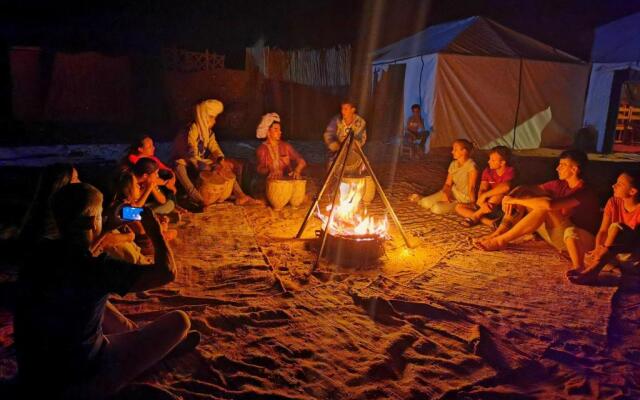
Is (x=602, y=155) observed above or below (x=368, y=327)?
above

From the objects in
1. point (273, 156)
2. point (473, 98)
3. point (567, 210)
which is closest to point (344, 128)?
point (273, 156)

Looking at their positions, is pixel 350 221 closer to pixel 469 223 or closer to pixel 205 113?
pixel 469 223


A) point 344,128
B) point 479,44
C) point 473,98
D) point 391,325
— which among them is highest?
point 479,44

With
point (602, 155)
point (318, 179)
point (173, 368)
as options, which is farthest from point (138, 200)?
point (602, 155)

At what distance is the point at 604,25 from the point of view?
555 inches

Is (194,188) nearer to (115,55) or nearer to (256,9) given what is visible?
(115,55)

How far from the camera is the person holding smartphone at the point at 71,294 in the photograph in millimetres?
2186

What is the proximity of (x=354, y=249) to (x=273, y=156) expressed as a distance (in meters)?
3.03

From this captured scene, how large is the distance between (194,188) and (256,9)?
1412cm

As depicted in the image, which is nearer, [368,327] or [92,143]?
[368,327]

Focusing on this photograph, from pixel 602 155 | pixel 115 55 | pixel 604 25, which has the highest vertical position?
pixel 604 25

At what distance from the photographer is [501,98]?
503 inches

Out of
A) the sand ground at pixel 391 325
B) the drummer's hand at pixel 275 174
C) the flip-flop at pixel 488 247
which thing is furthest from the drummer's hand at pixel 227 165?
the flip-flop at pixel 488 247

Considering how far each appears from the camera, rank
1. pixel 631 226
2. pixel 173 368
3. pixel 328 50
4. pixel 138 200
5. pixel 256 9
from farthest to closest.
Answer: pixel 256 9
pixel 328 50
pixel 138 200
pixel 631 226
pixel 173 368
